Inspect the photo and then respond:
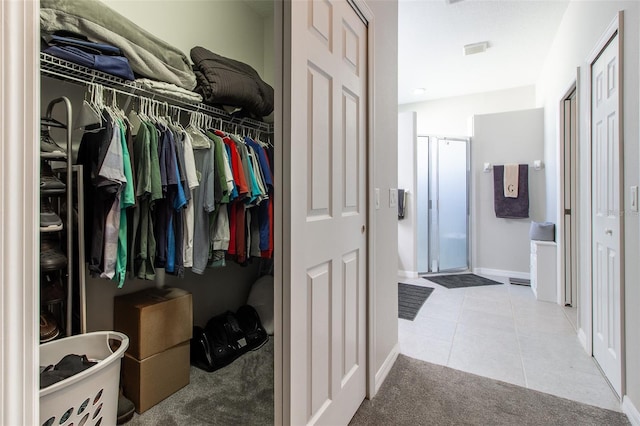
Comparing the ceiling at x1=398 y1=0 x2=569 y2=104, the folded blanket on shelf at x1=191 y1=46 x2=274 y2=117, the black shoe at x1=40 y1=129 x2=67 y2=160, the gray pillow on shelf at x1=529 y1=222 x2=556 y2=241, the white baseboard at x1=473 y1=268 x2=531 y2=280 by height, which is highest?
the ceiling at x1=398 y1=0 x2=569 y2=104

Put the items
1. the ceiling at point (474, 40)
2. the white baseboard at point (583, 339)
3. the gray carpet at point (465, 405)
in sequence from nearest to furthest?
the gray carpet at point (465, 405) < the white baseboard at point (583, 339) < the ceiling at point (474, 40)

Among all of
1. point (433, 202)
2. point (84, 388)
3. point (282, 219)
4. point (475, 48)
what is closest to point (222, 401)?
point (84, 388)

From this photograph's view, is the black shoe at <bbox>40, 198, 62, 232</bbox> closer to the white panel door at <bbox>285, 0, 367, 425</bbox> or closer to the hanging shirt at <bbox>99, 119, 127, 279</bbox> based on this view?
the hanging shirt at <bbox>99, 119, 127, 279</bbox>

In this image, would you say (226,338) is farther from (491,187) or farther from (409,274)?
(491,187)

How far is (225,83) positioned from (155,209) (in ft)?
2.92

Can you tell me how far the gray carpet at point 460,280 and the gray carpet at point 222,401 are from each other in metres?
2.67

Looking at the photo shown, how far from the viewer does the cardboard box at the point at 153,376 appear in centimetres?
160

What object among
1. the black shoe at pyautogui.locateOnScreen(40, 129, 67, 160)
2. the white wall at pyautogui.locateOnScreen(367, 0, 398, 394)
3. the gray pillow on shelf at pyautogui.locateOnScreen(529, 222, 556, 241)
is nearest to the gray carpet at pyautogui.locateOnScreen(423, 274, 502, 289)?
the gray pillow on shelf at pyautogui.locateOnScreen(529, 222, 556, 241)

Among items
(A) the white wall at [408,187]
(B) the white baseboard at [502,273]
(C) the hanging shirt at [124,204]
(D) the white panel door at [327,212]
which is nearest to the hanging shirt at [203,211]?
(C) the hanging shirt at [124,204]

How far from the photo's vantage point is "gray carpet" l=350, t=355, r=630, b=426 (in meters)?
1.50

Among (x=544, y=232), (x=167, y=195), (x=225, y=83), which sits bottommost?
(x=544, y=232)

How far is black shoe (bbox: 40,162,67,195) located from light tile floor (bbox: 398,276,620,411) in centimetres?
216

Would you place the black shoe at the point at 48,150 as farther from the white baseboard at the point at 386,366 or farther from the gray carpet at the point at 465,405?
the white baseboard at the point at 386,366

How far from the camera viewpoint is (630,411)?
1487 millimetres
